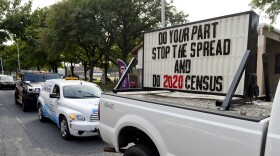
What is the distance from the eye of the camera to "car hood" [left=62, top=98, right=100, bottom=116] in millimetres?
6717

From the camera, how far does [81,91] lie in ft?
26.8

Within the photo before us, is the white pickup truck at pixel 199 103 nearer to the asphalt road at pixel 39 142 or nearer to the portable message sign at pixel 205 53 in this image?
the portable message sign at pixel 205 53

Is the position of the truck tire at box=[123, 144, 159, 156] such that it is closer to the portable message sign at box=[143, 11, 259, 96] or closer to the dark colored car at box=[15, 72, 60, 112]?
the portable message sign at box=[143, 11, 259, 96]

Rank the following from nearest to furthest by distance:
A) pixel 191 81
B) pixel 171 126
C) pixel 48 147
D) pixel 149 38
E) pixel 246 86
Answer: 1. pixel 171 126
2. pixel 246 86
3. pixel 191 81
4. pixel 149 38
5. pixel 48 147

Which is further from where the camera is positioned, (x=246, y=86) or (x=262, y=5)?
(x=262, y=5)

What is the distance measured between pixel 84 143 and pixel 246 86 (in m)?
Answer: 4.47

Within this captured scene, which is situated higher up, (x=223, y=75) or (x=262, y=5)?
(x=262, y=5)

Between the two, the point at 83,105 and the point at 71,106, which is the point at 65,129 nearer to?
the point at 71,106

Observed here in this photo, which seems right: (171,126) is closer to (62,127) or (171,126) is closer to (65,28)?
(62,127)

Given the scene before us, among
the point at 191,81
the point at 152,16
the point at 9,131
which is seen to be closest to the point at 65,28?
the point at 152,16

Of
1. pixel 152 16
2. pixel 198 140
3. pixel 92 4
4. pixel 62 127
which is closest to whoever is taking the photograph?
pixel 198 140

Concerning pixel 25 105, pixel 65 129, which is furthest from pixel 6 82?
pixel 65 129

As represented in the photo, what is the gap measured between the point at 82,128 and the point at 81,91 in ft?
6.14

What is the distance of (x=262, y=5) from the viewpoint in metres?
11.2
